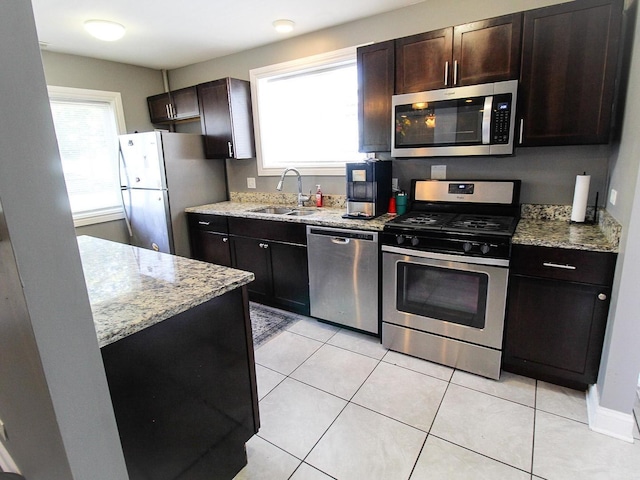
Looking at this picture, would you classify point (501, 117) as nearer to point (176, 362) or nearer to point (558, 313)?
point (558, 313)

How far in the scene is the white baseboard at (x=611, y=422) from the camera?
169 centimetres

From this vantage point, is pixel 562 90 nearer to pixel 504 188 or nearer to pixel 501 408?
pixel 504 188

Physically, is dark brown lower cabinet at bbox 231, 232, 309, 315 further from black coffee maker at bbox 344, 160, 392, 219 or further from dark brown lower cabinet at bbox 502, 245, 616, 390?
dark brown lower cabinet at bbox 502, 245, 616, 390

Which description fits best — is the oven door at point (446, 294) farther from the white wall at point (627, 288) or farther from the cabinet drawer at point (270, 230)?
the cabinet drawer at point (270, 230)

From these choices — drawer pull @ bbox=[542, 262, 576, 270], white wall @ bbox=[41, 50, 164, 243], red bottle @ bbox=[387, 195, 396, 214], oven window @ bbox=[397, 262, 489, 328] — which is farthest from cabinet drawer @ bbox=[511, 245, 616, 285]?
white wall @ bbox=[41, 50, 164, 243]

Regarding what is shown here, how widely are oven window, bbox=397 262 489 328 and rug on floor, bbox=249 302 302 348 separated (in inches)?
42.3

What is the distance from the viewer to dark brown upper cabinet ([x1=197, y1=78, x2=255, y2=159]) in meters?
3.52

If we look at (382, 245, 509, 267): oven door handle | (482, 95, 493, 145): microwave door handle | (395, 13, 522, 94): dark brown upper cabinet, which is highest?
(395, 13, 522, 94): dark brown upper cabinet

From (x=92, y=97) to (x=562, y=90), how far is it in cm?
422

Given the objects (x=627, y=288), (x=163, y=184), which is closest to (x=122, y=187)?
(x=163, y=184)

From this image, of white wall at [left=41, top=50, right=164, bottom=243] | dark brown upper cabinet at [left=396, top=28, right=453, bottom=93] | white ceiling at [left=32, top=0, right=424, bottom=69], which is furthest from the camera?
white wall at [left=41, top=50, right=164, bottom=243]

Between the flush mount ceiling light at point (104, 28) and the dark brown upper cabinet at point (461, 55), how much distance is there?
2.13m

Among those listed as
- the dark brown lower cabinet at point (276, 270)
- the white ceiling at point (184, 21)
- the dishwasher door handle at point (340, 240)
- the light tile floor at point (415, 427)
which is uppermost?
the white ceiling at point (184, 21)

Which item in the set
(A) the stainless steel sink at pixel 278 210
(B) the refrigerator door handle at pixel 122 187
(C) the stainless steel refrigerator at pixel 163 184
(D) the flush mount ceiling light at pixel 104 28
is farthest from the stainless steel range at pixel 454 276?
(B) the refrigerator door handle at pixel 122 187
